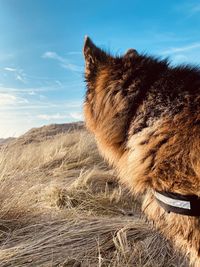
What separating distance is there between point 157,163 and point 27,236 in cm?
180

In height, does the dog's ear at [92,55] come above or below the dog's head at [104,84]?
above

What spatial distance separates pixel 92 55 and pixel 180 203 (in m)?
1.27

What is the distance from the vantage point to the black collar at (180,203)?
2545 mm

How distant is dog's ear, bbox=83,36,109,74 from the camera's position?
322 cm

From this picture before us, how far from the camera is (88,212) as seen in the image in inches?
190

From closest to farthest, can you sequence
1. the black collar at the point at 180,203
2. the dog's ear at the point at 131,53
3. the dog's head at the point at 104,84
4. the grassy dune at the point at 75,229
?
the black collar at the point at 180,203 → the dog's head at the point at 104,84 → the dog's ear at the point at 131,53 → the grassy dune at the point at 75,229

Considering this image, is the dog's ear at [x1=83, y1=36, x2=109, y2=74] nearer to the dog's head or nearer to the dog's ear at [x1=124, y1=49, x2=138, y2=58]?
the dog's head

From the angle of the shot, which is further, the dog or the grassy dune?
the grassy dune

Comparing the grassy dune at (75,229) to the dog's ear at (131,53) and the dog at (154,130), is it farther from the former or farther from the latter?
the dog's ear at (131,53)

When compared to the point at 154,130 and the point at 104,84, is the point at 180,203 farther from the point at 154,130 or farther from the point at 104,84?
the point at 104,84

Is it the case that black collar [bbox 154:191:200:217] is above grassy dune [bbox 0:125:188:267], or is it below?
above

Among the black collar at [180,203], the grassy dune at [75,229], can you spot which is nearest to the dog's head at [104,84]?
the black collar at [180,203]

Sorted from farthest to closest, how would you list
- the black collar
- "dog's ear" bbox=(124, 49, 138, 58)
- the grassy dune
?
the grassy dune
"dog's ear" bbox=(124, 49, 138, 58)
the black collar

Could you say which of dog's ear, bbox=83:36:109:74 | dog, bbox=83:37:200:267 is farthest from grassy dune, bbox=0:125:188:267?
dog's ear, bbox=83:36:109:74
